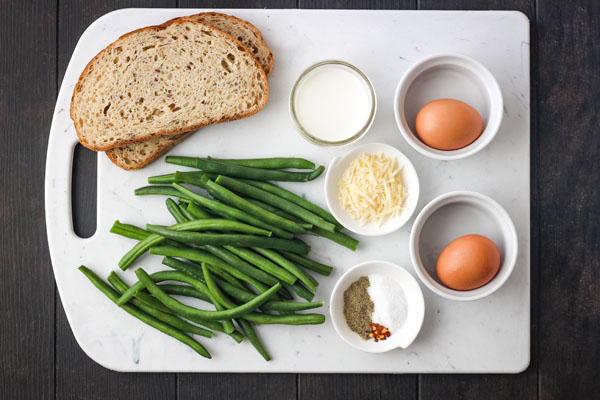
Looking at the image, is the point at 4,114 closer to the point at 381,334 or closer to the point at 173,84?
the point at 173,84

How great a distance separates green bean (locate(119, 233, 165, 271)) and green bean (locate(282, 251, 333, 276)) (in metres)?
0.45

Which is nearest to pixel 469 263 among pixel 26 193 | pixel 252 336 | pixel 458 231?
pixel 458 231

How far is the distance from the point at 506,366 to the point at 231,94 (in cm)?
137

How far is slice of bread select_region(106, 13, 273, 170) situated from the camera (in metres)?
1.68

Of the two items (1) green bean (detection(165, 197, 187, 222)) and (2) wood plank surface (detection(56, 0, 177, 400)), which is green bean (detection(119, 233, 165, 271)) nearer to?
(1) green bean (detection(165, 197, 187, 222))

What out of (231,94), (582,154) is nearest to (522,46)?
(582,154)

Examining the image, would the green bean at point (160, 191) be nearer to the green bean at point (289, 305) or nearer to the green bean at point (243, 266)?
the green bean at point (243, 266)

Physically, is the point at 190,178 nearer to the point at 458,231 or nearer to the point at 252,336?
the point at 252,336

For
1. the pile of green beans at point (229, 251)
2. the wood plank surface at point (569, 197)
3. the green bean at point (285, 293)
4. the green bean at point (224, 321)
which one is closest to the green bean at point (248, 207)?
the pile of green beans at point (229, 251)

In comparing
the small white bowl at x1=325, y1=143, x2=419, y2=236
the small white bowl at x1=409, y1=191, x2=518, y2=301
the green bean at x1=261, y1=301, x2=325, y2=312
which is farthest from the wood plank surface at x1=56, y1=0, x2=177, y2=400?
the small white bowl at x1=409, y1=191, x2=518, y2=301

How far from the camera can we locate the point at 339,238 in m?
1.66

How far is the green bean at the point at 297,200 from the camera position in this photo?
1.67 meters

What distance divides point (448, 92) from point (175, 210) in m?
1.05

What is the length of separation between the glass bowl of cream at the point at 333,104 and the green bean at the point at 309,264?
15.6 inches
